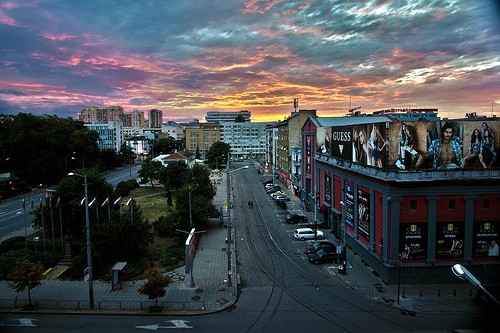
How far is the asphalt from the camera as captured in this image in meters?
19.2

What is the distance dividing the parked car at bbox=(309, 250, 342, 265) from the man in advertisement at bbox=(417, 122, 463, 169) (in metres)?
8.89

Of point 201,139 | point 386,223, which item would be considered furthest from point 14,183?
point 201,139

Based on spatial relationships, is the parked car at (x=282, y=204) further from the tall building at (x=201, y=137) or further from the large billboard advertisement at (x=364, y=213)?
the tall building at (x=201, y=137)

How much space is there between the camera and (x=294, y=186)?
5709 cm

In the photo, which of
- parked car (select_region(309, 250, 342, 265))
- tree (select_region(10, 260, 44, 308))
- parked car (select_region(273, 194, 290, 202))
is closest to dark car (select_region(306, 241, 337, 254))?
parked car (select_region(309, 250, 342, 265))

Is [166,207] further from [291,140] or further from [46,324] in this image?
[46,324]

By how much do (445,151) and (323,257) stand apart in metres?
10.7

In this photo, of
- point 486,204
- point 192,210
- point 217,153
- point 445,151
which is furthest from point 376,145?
point 217,153

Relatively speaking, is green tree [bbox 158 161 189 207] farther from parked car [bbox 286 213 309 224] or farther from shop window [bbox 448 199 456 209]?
shop window [bbox 448 199 456 209]

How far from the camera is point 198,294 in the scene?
69.3 ft

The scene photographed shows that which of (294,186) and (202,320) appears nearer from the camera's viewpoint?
(202,320)

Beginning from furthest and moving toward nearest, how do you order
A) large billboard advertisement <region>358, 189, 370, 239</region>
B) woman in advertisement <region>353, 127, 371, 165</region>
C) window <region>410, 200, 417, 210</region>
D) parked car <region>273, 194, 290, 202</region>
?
parked car <region>273, 194, 290, 202</region> < large billboard advertisement <region>358, 189, 370, 239</region> < woman in advertisement <region>353, 127, 371, 165</region> < window <region>410, 200, 417, 210</region>

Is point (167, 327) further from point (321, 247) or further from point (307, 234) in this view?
point (307, 234)

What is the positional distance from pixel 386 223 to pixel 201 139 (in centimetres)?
12014
